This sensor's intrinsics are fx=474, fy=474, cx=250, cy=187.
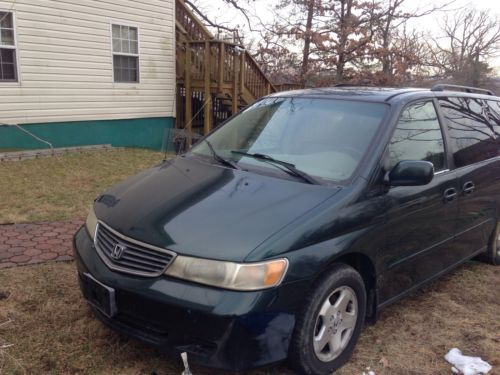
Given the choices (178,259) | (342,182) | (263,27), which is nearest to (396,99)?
(342,182)

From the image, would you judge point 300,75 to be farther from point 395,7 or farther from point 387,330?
point 387,330

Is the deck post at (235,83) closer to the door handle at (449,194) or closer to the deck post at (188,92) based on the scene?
the deck post at (188,92)

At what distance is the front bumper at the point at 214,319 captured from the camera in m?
2.34

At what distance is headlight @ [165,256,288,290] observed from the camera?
2.37m

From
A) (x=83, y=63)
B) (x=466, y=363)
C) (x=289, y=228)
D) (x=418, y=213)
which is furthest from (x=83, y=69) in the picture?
(x=466, y=363)

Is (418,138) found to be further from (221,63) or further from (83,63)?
(83,63)

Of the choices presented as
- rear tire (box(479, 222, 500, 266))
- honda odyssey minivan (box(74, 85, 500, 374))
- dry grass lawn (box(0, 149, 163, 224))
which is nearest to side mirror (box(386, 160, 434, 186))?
honda odyssey minivan (box(74, 85, 500, 374))

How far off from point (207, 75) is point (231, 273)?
9.94m

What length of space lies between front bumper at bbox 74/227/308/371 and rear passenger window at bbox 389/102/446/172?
1393 mm

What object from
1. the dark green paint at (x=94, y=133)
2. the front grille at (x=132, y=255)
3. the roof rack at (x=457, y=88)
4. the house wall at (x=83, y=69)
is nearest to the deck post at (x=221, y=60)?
the house wall at (x=83, y=69)

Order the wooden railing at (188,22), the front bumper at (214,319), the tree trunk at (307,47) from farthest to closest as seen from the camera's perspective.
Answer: the tree trunk at (307,47)
the wooden railing at (188,22)
the front bumper at (214,319)

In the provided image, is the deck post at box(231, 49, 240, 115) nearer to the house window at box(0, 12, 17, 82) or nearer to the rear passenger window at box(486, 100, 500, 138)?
the house window at box(0, 12, 17, 82)

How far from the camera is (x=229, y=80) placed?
12164 millimetres

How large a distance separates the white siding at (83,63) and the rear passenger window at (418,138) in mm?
8286
